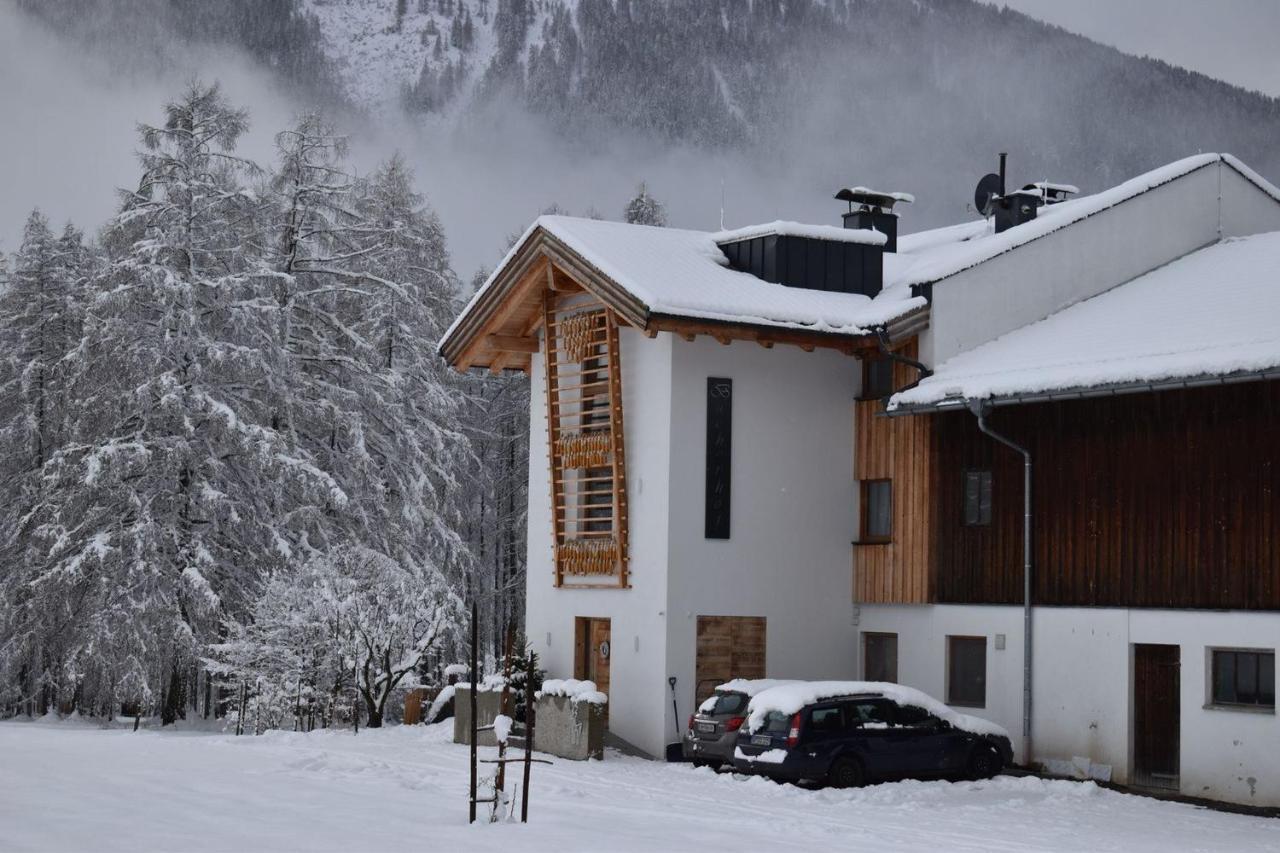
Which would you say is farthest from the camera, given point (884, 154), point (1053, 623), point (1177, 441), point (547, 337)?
point (884, 154)

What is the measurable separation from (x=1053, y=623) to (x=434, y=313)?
84.9ft

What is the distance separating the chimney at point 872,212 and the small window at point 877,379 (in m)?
3.54

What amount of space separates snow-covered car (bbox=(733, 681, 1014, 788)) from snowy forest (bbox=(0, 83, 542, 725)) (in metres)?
10.7

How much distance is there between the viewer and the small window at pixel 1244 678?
23.0 m

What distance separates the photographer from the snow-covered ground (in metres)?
16.2

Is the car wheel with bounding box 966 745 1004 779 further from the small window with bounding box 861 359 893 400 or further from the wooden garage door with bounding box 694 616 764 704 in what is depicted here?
the small window with bounding box 861 359 893 400

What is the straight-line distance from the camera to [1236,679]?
77.0 feet

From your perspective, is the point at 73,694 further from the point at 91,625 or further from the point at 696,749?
the point at 696,749

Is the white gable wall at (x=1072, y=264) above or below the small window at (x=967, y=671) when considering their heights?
above

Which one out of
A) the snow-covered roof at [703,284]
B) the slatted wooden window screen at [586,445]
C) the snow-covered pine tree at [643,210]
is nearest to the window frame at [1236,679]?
the snow-covered roof at [703,284]

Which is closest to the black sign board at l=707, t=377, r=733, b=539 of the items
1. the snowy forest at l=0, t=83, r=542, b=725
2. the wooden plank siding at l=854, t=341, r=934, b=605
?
the wooden plank siding at l=854, t=341, r=934, b=605

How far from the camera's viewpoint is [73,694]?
4250 centimetres

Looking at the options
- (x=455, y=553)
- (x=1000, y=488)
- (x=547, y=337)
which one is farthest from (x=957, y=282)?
(x=455, y=553)

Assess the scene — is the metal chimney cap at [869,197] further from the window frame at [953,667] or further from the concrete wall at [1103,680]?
the window frame at [953,667]
